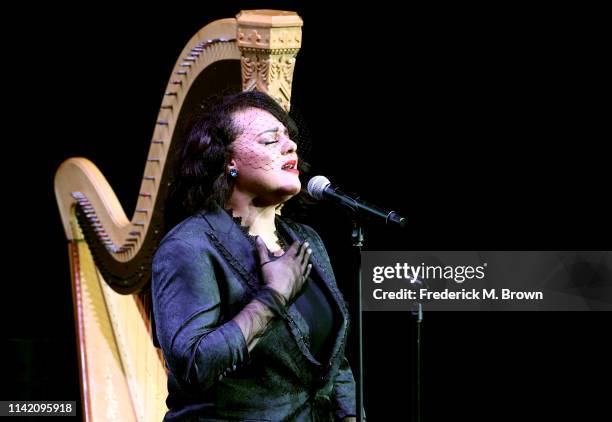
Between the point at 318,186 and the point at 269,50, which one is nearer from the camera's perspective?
the point at 318,186

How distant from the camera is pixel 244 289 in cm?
298

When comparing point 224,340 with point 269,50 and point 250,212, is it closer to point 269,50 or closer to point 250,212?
point 250,212

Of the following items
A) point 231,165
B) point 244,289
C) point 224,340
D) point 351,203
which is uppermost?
point 231,165

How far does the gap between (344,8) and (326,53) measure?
15 cm

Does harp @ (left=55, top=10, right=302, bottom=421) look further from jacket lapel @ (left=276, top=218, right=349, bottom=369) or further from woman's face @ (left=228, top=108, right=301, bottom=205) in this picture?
jacket lapel @ (left=276, top=218, right=349, bottom=369)

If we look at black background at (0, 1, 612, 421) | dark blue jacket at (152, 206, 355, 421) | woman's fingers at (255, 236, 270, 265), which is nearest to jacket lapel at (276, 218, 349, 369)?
dark blue jacket at (152, 206, 355, 421)

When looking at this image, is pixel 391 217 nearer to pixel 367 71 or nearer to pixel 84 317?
pixel 367 71

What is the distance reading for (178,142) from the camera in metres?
3.81

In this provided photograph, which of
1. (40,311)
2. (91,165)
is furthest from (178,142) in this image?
(40,311)

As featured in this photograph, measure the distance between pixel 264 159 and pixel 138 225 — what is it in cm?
117

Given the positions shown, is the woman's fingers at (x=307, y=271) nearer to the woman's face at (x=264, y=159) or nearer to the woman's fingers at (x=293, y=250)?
the woman's fingers at (x=293, y=250)

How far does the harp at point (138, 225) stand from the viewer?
326 centimetres

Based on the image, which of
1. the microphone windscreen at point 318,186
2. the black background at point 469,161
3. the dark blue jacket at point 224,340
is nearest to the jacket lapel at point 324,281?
the dark blue jacket at point 224,340

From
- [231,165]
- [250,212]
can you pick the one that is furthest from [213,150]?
[250,212]
